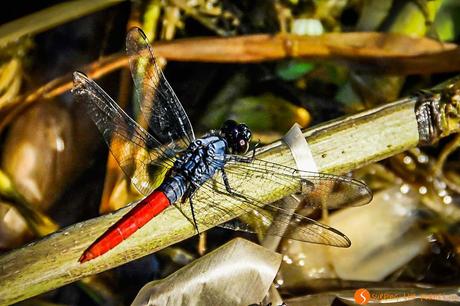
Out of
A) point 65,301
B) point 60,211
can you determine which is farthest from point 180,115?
point 65,301

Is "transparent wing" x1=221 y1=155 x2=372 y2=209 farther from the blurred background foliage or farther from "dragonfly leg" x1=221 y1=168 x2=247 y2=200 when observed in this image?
the blurred background foliage

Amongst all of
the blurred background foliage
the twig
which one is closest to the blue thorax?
the blurred background foliage

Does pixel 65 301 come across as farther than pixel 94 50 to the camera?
No

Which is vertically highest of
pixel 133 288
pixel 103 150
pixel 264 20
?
pixel 264 20

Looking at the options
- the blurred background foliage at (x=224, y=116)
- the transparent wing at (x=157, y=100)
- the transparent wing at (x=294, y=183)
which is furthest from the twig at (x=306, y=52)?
the transparent wing at (x=294, y=183)

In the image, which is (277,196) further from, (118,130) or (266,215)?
(118,130)

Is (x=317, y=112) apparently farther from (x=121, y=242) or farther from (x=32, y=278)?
(x=32, y=278)
